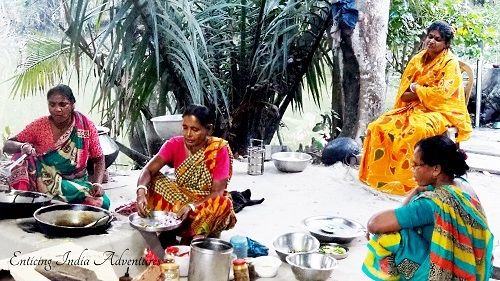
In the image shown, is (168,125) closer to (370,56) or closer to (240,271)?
(370,56)

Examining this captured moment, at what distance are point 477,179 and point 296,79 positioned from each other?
82.1 inches

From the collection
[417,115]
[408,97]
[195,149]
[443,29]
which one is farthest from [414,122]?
[195,149]

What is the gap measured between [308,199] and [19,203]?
236 cm

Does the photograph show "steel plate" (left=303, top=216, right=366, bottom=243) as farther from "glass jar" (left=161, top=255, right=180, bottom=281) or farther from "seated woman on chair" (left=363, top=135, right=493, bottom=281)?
"glass jar" (left=161, top=255, right=180, bottom=281)

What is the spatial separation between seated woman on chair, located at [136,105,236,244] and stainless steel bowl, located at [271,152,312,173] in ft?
6.88

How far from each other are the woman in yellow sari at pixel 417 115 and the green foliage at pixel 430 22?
223cm

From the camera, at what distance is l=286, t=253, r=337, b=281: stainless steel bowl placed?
263 centimetres

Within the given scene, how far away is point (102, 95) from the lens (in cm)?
464

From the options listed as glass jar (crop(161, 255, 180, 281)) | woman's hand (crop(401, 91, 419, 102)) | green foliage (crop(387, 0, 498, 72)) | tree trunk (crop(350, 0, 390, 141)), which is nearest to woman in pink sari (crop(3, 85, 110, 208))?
glass jar (crop(161, 255, 180, 281))

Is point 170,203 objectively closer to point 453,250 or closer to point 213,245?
point 213,245

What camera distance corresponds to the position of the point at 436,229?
223 centimetres

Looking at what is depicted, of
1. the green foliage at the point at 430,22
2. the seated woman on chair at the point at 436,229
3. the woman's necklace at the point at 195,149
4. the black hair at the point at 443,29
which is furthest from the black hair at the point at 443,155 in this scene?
the green foliage at the point at 430,22

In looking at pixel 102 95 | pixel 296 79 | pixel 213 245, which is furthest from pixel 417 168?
pixel 296 79

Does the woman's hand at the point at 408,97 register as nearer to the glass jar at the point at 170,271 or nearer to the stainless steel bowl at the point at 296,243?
the stainless steel bowl at the point at 296,243
